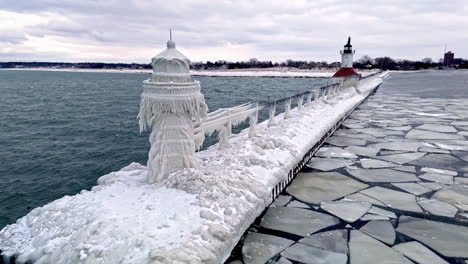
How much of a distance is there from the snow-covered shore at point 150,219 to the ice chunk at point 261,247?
0.20 m

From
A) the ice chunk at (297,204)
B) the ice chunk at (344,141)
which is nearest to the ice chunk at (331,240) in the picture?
the ice chunk at (297,204)

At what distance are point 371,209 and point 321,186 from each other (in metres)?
1.08

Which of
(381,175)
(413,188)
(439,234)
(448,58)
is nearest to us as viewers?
(439,234)

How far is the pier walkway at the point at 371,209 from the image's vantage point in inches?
146

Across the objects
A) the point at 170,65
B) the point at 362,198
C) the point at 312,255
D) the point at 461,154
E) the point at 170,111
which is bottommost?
the point at 312,255

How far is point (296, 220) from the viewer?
4484mm

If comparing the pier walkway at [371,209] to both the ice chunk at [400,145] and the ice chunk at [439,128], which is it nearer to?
the ice chunk at [400,145]

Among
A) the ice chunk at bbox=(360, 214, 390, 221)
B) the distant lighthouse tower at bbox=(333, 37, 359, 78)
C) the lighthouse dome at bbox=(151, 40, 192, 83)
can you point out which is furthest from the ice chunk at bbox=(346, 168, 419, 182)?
the distant lighthouse tower at bbox=(333, 37, 359, 78)

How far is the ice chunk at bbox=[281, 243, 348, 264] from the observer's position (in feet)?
11.5

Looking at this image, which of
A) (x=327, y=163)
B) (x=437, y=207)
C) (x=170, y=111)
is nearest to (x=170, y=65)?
(x=170, y=111)

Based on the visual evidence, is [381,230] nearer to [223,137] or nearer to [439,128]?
[223,137]

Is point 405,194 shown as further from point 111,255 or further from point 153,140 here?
point 111,255

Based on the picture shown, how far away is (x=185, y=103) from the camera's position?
4348 mm

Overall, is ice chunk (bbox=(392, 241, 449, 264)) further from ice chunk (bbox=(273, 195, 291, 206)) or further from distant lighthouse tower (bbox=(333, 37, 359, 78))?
distant lighthouse tower (bbox=(333, 37, 359, 78))
